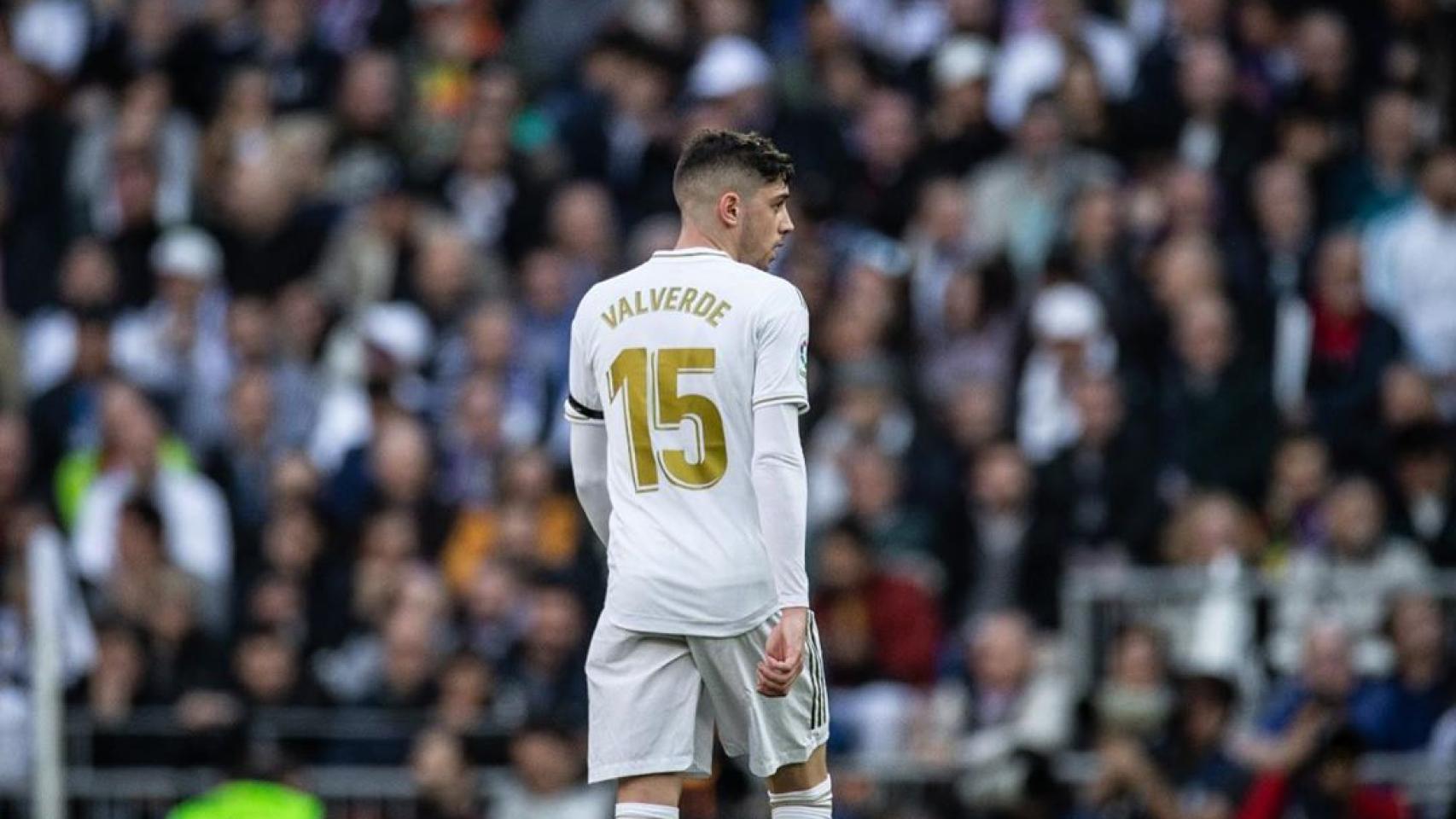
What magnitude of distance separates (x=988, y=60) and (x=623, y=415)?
9.96m

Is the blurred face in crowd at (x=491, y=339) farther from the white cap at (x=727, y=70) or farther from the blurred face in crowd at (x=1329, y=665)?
the blurred face in crowd at (x=1329, y=665)

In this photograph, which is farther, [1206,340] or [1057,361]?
[1057,361]

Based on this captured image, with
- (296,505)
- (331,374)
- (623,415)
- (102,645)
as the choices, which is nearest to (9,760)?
(102,645)

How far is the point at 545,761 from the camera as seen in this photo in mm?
13617

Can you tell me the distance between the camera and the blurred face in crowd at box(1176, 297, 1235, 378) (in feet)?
50.7

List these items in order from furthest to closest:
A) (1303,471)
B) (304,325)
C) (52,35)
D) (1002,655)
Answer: (52,35)
(304,325)
(1303,471)
(1002,655)

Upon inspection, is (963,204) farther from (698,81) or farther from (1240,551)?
(1240,551)

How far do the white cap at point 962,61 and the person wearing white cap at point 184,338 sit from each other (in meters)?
4.50

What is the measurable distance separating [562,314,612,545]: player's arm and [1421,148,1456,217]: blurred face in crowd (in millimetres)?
8837

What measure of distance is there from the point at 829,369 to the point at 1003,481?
4.64 feet

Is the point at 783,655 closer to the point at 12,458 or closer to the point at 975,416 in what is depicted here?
the point at 975,416

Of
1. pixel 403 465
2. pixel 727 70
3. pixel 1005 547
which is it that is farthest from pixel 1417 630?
pixel 727 70

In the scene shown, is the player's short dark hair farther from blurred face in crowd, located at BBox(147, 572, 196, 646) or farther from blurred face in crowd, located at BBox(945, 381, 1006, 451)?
blurred face in crowd, located at BBox(147, 572, 196, 646)

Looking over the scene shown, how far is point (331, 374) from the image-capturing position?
17.3m
